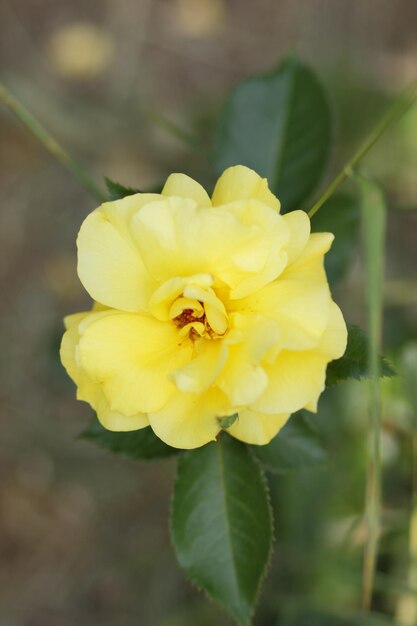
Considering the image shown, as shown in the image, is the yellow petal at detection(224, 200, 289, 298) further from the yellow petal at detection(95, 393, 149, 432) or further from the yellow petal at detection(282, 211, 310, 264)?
the yellow petal at detection(95, 393, 149, 432)

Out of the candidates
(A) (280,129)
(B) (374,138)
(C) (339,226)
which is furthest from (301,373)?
(A) (280,129)

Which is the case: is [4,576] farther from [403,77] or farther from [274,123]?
[403,77]

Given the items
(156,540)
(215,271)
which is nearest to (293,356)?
(215,271)

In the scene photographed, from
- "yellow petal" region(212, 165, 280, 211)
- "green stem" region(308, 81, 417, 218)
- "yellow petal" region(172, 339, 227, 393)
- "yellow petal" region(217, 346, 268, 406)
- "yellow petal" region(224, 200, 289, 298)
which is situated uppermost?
"green stem" region(308, 81, 417, 218)

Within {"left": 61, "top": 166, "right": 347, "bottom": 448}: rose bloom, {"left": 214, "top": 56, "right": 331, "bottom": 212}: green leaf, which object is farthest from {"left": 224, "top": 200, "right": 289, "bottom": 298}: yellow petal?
{"left": 214, "top": 56, "right": 331, "bottom": 212}: green leaf

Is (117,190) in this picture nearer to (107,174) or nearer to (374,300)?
(374,300)

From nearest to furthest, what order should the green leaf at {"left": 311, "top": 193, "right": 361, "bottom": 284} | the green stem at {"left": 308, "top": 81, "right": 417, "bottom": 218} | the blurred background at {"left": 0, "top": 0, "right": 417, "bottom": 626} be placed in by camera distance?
the green stem at {"left": 308, "top": 81, "right": 417, "bottom": 218} < the green leaf at {"left": 311, "top": 193, "right": 361, "bottom": 284} < the blurred background at {"left": 0, "top": 0, "right": 417, "bottom": 626}

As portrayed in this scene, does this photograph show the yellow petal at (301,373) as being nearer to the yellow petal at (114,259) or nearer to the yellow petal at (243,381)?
the yellow petal at (243,381)
